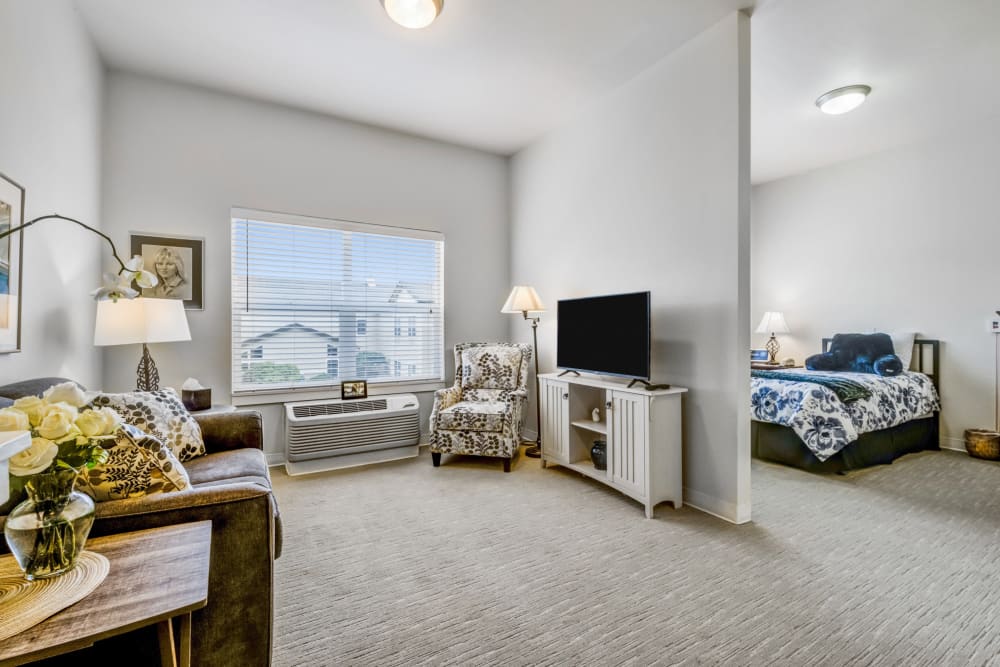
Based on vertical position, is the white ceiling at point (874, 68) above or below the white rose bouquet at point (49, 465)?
above

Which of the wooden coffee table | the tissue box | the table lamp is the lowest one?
the wooden coffee table

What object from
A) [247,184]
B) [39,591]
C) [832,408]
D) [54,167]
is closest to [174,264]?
[247,184]

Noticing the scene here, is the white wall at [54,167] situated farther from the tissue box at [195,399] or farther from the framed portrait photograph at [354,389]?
the framed portrait photograph at [354,389]

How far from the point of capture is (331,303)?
3.89 m

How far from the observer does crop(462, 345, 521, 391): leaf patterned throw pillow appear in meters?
4.01

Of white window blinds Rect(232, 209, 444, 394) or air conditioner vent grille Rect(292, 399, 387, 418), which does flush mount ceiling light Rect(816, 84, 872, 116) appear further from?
air conditioner vent grille Rect(292, 399, 387, 418)

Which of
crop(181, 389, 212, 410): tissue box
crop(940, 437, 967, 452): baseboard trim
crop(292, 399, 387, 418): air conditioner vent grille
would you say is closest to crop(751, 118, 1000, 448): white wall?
crop(940, 437, 967, 452): baseboard trim

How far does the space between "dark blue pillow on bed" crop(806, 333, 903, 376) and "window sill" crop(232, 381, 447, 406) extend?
3.76 m

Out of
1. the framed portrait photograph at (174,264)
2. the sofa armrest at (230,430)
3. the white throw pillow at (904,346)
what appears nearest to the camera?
the sofa armrest at (230,430)

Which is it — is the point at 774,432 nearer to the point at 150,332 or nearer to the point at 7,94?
the point at 150,332

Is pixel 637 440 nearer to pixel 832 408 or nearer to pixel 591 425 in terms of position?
pixel 591 425

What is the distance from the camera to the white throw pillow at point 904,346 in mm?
4246

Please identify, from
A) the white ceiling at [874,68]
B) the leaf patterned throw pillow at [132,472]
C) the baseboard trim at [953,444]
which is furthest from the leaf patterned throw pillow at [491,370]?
the baseboard trim at [953,444]

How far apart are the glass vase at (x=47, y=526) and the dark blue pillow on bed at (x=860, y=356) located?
5272 mm
